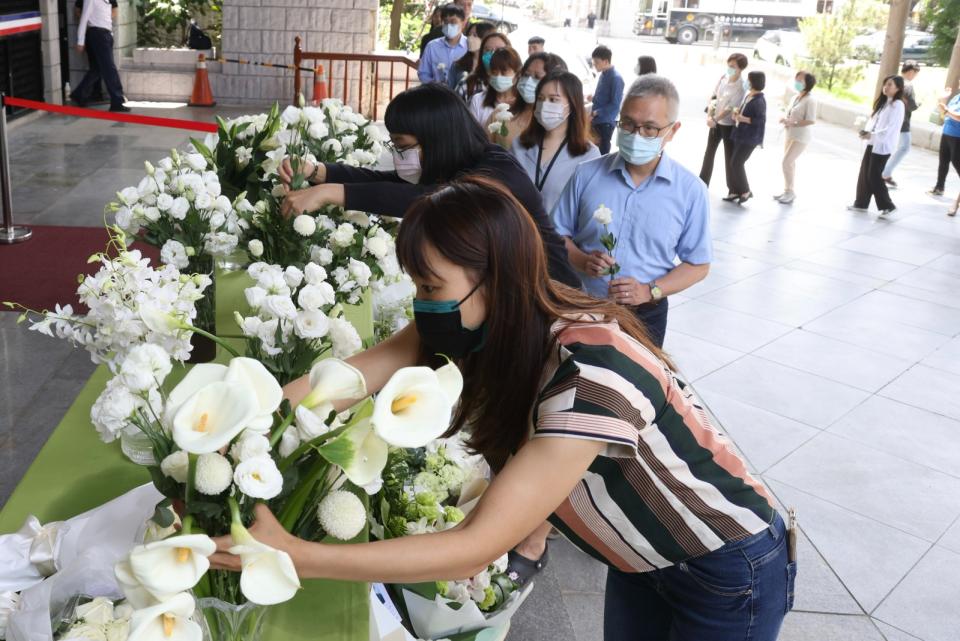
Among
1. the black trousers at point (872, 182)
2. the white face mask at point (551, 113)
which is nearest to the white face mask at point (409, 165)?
the white face mask at point (551, 113)

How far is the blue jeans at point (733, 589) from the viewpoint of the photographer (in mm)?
1634

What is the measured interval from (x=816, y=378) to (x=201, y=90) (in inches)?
366

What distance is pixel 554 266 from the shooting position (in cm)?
285

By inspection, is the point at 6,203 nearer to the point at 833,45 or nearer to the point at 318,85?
the point at 318,85

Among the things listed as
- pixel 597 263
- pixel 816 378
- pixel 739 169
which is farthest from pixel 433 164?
pixel 739 169

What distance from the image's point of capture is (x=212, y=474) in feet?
Answer: 3.74

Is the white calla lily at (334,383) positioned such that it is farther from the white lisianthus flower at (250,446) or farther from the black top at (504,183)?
the black top at (504,183)

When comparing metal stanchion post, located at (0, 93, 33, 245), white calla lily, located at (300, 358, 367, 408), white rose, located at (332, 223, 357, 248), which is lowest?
metal stanchion post, located at (0, 93, 33, 245)

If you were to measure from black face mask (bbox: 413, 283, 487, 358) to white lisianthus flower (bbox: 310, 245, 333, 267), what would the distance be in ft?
4.02

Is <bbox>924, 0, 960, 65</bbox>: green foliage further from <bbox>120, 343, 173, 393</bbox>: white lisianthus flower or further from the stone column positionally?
<bbox>120, 343, 173, 393</bbox>: white lisianthus flower

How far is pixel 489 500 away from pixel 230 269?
228 centimetres

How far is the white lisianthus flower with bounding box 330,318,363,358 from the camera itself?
6.29ft

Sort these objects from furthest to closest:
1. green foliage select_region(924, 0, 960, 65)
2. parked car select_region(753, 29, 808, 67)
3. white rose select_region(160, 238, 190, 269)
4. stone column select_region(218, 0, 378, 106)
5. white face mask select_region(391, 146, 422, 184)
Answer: parked car select_region(753, 29, 808, 67)
green foliage select_region(924, 0, 960, 65)
stone column select_region(218, 0, 378, 106)
white face mask select_region(391, 146, 422, 184)
white rose select_region(160, 238, 190, 269)

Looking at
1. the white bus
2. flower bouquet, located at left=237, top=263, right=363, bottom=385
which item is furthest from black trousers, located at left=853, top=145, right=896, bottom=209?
the white bus
